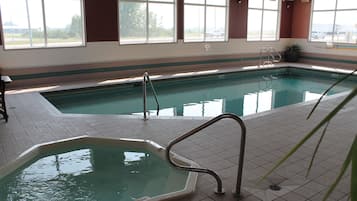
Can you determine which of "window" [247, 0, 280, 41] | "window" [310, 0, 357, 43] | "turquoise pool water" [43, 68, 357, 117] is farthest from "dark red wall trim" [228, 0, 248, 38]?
"window" [310, 0, 357, 43]

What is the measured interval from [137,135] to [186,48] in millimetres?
6037

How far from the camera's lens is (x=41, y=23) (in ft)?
24.7

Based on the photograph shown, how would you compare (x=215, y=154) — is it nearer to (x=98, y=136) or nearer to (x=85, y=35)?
(x=98, y=136)

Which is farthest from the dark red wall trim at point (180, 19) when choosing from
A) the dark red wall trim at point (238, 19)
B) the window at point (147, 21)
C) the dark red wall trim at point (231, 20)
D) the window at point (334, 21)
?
the window at point (334, 21)

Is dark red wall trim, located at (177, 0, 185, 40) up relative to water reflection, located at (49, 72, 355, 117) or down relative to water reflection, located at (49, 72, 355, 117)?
up

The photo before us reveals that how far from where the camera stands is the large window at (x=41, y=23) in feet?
23.3

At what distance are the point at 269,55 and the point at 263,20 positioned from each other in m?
1.28

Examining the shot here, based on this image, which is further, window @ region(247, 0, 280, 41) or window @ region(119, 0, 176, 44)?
window @ region(247, 0, 280, 41)

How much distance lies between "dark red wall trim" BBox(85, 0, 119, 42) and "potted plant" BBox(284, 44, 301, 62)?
21.7ft

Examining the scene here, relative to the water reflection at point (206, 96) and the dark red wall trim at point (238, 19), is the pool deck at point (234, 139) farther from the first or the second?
the dark red wall trim at point (238, 19)

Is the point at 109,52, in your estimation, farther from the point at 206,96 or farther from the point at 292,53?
the point at 292,53

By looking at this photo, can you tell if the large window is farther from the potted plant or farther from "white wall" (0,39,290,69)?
the potted plant

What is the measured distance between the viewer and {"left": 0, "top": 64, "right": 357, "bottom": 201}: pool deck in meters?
2.74

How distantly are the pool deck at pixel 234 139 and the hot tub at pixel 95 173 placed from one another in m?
0.18
